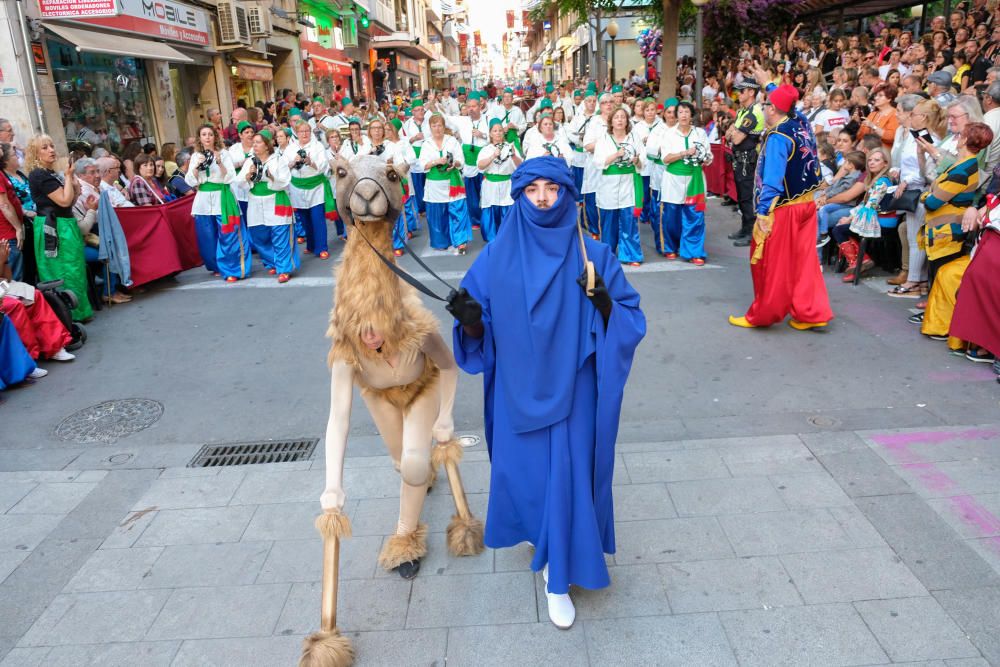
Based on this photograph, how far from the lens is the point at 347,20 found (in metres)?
33.9

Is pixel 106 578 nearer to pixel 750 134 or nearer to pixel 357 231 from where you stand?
pixel 357 231

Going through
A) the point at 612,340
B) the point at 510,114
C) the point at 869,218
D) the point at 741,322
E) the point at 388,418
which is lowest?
the point at 741,322

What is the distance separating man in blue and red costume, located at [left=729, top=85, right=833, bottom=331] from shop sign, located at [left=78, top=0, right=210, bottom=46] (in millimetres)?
10897

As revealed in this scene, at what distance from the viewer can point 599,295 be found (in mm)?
2750

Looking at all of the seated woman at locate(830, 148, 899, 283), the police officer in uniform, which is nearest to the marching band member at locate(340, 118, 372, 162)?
the police officer in uniform

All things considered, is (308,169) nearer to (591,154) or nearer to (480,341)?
(591,154)

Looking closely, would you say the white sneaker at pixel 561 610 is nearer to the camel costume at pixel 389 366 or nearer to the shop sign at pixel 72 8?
the camel costume at pixel 389 366

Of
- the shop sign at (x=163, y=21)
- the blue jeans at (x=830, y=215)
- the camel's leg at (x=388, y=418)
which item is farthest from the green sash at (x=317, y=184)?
the camel's leg at (x=388, y=418)

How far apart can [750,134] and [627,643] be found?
28.4ft

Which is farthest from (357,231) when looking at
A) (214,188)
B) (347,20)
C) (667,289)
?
(347,20)

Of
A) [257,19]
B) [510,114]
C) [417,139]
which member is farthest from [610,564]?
[257,19]

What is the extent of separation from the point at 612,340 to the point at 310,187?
25.5 ft

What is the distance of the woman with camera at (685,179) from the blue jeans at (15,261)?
6.91 meters

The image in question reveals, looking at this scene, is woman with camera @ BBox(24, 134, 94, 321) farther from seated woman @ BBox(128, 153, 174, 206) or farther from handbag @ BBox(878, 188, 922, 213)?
handbag @ BBox(878, 188, 922, 213)
